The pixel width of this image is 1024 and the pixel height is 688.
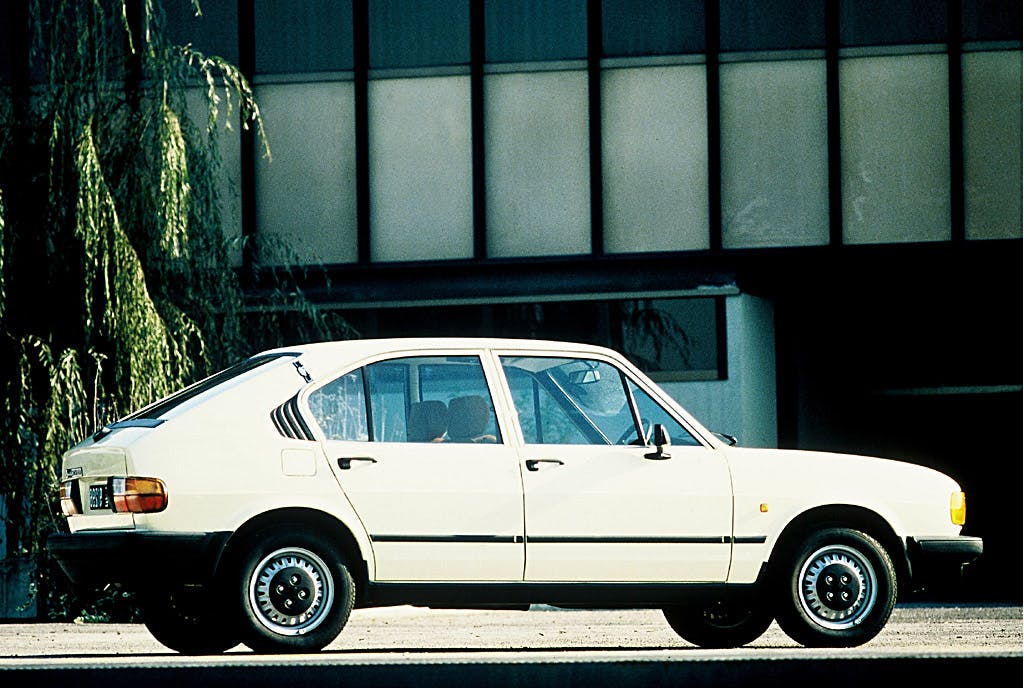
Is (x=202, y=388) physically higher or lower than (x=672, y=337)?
lower

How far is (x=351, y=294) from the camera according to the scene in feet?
60.4

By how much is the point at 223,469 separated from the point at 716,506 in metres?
2.39

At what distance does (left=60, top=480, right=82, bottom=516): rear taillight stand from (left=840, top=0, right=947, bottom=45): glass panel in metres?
11.8

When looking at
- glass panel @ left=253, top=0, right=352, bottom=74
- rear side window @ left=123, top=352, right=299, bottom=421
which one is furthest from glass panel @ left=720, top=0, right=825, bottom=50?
rear side window @ left=123, top=352, right=299, bottom=421

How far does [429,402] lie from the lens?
834 cm

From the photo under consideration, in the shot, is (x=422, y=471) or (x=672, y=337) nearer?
(x=422, y=471)

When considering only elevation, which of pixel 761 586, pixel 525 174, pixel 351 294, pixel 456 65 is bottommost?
pixel 761 586

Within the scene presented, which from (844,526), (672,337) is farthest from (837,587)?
(672,337)

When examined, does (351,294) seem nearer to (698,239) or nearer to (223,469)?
(698,239)

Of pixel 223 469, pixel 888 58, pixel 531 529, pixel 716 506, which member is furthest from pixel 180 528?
pixel 888 58

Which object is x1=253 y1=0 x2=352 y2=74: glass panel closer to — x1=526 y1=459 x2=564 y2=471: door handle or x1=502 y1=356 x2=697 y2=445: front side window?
x1=502 y1=356 x2=697 y2=445: front side window

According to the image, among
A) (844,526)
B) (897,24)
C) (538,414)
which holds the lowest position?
(844,526)

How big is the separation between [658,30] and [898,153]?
108 inches

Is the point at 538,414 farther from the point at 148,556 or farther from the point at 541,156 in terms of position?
the point at 541,156
